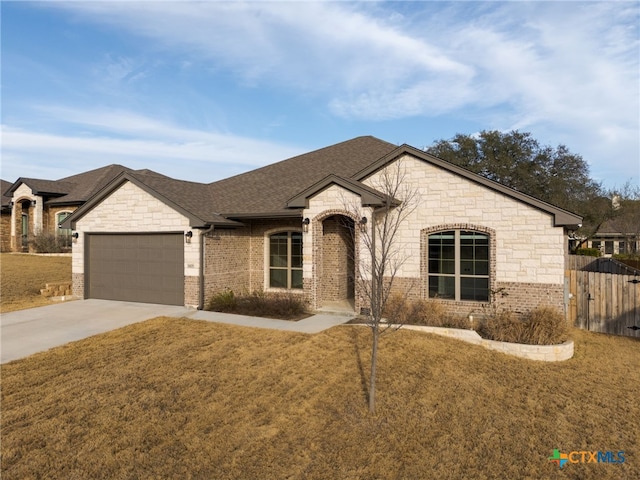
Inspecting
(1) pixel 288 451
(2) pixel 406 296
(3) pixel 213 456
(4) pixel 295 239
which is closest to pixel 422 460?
(1) pixel 288 451

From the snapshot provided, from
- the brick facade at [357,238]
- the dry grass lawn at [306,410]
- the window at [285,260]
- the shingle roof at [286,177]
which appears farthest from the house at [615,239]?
the window at [285,260]

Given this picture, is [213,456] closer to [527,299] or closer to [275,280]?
[527,299]

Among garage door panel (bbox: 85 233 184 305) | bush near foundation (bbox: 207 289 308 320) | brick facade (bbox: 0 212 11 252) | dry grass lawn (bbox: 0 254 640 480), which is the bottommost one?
dry grass lawn (bbox: 0 254 640 480)

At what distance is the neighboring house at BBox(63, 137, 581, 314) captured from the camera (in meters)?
11.5

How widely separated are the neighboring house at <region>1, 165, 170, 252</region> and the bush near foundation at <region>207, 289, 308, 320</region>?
20.0 metres

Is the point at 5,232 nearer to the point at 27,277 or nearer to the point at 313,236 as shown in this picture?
the point at 27,277

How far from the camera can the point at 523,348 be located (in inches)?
375

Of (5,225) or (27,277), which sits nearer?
(27,277)

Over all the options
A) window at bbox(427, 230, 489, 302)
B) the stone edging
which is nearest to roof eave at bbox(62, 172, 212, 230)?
window at bbox(427, 230, 489, 302)

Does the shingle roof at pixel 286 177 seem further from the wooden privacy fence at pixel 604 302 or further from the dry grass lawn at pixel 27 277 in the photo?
the wooden privacy fence at pixel 604 302

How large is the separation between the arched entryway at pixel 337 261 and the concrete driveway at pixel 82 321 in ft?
7.78

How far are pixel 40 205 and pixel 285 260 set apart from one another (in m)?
23.8

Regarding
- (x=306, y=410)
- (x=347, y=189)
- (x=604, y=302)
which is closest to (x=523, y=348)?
(x=604, y=302)

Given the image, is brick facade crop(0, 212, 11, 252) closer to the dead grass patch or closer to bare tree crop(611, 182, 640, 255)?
the dead grass patch
